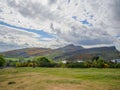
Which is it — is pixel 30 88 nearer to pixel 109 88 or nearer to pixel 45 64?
pixel 109 88

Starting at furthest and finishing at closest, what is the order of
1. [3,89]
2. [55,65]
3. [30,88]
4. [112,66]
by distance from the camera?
[55,65]
[112,66]
[3,89]
[30,88]

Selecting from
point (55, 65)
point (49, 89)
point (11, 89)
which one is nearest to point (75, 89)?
point (49, 89)

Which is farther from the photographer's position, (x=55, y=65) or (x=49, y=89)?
(x=55, y=65)

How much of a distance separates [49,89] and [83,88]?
6.96 meters

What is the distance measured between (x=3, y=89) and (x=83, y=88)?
18.8 metres

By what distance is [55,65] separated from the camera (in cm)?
15150

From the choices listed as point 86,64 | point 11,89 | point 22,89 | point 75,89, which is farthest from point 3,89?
point 86,64

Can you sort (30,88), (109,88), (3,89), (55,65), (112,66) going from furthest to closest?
(55,65), (112,66), (3,89), (30,88), (109,88)

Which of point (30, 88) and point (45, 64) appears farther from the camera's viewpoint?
point (45, 64)

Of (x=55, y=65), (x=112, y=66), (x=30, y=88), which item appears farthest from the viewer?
(x=55, y=65)

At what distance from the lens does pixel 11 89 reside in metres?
44.1

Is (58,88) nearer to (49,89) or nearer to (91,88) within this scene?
→ (49,89)

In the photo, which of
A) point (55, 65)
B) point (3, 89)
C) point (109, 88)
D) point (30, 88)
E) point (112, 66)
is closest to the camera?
point (109, 88)

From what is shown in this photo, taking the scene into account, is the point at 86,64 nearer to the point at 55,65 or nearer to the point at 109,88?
the point at 55,65
